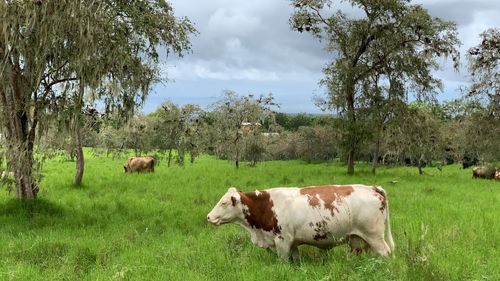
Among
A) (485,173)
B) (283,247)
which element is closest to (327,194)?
(283,247)

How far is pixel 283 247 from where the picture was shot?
7773 millimetres

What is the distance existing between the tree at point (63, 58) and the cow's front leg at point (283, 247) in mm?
6706

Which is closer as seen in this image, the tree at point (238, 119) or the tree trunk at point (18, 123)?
the tree trunk at point (18, 123)

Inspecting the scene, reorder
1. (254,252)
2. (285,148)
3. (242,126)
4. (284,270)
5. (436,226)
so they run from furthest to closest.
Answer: (285,148)
(242,126)
(436,226)
(254,252)
(284,270)

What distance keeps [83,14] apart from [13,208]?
5.69m

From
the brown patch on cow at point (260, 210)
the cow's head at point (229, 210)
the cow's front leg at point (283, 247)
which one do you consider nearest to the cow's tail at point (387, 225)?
the cow's front leg at point (283, 247)

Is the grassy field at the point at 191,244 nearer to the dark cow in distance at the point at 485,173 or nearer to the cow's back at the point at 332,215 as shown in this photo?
the cow's back at the point at 332,215

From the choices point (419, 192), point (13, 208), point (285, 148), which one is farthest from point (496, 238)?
point (285, 148)

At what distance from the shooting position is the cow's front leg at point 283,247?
7742 millimetres

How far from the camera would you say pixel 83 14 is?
1136 centimetres

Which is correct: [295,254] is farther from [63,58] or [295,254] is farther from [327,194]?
[63,58]

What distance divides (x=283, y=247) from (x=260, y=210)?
0.80 meters

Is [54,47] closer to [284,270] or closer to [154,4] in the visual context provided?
[154,4]

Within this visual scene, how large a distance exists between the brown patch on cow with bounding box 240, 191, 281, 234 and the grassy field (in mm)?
576
